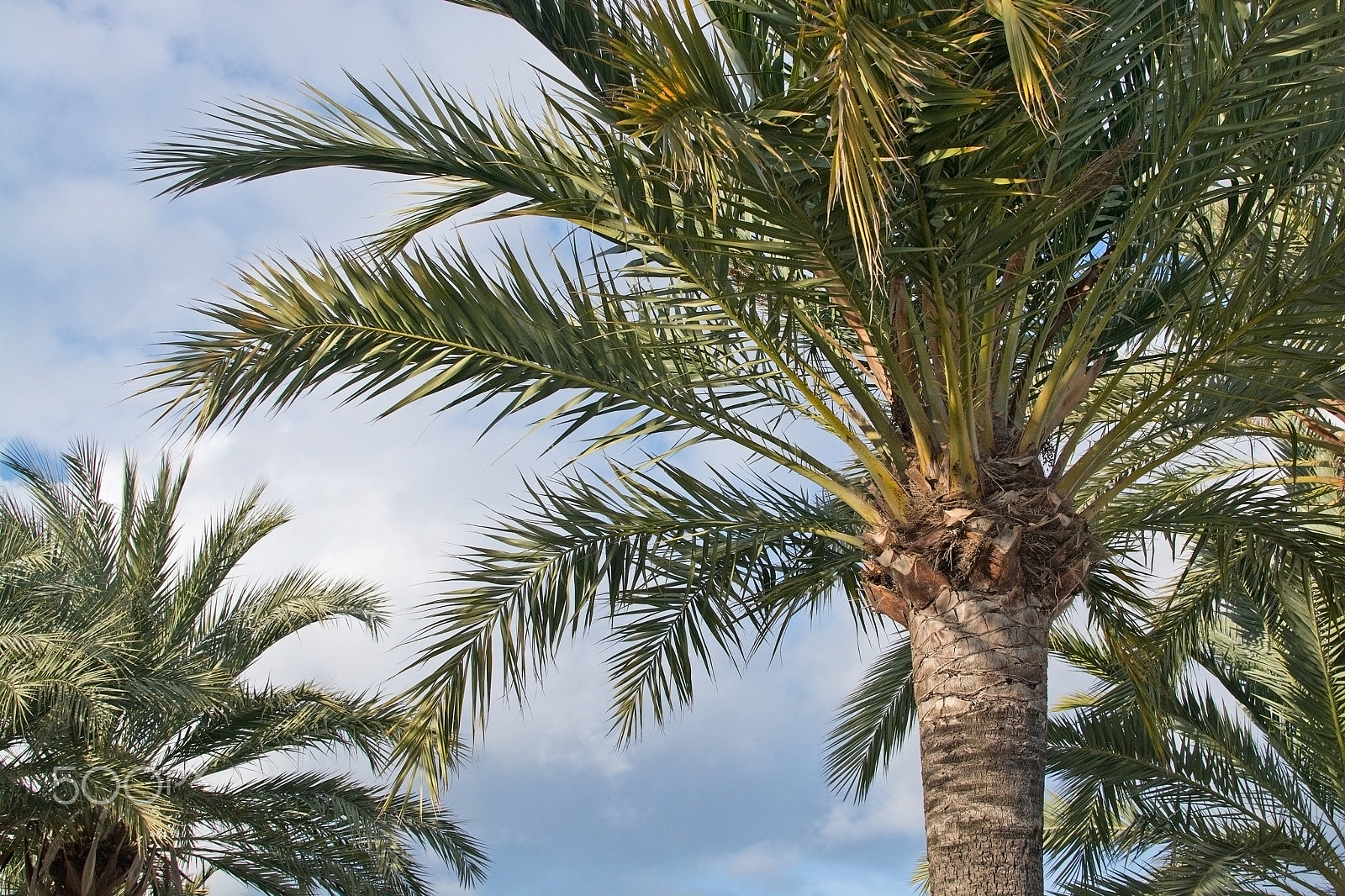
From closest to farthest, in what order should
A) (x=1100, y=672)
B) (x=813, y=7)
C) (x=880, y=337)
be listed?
(x=813, y=7) < (x=880, y=337) < (x=1100, y=672)

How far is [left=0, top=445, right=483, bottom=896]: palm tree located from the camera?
385 inches

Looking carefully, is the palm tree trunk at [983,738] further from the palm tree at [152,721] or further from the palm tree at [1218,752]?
the palm tree at [152,721]

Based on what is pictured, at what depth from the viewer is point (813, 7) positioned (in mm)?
3953

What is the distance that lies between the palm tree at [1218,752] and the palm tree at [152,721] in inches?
217

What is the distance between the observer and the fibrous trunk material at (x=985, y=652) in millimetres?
4852

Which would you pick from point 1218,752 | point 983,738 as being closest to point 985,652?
point 983,738

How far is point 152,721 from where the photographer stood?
437 inches

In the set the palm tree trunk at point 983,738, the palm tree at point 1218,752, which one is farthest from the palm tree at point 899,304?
the palm tree at point 1218,752

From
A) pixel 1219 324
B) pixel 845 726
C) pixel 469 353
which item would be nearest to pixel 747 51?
pixel 469 353

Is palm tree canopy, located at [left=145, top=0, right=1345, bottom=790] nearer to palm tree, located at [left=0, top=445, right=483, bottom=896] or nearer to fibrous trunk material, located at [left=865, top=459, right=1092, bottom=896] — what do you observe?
fibrous trunk material, located at [left=865, top=459, right=1092, bottom=896]

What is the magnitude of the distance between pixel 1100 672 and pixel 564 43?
6852mm

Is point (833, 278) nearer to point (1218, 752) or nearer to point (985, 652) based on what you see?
point (985, 652)

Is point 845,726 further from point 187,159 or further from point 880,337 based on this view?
point 187,159

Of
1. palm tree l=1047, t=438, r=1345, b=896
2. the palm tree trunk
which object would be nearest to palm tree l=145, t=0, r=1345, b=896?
the palm tree trunk
